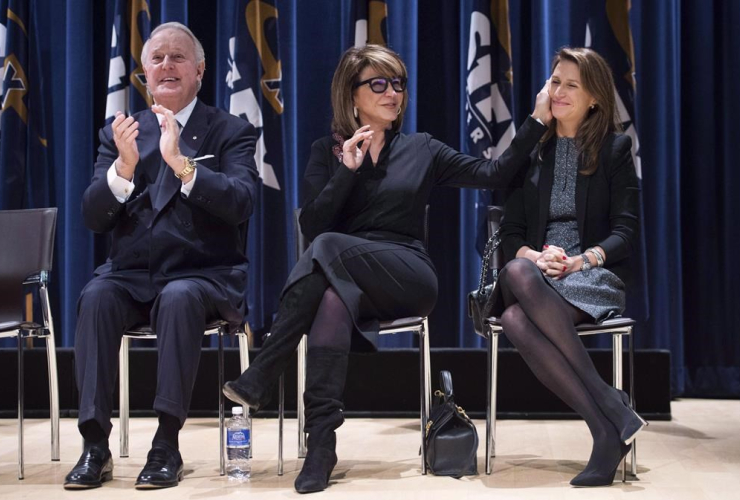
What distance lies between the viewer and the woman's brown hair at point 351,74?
11.0 ft

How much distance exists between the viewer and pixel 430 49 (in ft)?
15.5

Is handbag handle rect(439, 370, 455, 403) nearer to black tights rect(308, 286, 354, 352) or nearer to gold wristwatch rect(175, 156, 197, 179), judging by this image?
black tights rect(308, 286, 354, 352)

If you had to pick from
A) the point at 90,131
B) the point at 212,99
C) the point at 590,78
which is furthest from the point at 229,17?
the point at 590,78

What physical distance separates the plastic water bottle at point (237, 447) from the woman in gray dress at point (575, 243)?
34.9 inches

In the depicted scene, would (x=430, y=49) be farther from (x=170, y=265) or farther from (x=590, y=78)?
(x=170, y=265)

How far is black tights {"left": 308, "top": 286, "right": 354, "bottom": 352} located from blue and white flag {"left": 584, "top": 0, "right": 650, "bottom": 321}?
Result: 1870 mm

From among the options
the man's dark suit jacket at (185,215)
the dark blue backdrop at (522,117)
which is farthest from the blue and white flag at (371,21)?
the man's dark suit jacket at (185,215)

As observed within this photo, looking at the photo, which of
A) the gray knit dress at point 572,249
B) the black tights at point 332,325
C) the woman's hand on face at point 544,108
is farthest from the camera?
the woman's hand on face at point 544,108

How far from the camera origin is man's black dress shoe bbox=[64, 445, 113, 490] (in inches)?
113

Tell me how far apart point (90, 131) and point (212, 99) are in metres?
0.60

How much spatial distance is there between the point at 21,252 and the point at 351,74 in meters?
1.31

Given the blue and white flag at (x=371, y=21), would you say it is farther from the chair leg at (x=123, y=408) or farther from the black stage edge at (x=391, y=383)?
the chair leg at (x=123, y=408)

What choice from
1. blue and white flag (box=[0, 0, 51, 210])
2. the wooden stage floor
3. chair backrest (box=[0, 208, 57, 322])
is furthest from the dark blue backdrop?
chair backrest (box=[0, 208, 57, 322])

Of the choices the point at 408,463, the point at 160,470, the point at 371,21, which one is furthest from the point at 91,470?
the point at 371,21
